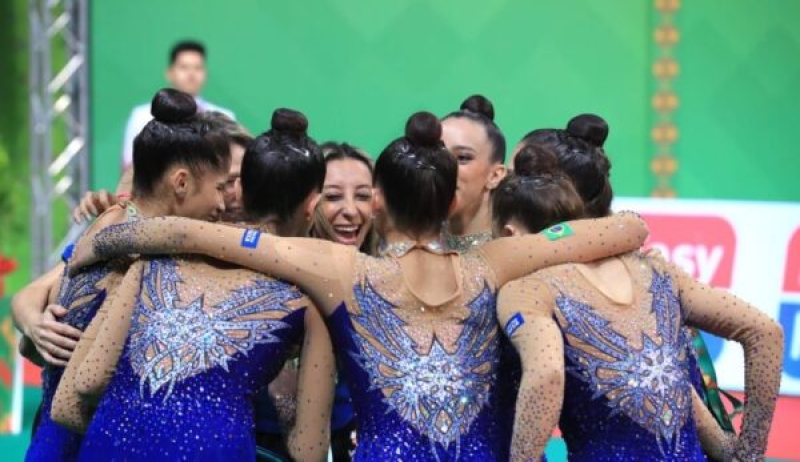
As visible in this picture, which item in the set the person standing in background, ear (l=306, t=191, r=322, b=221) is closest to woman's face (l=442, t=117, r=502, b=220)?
ear (l=306, t=191, r=322, b=221)

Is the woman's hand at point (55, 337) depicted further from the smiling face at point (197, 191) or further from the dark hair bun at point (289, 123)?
the dark hair bun at point (289, 123)

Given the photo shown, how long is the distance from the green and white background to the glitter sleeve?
5881 millimetres

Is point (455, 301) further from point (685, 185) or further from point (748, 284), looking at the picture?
point (685, 185)

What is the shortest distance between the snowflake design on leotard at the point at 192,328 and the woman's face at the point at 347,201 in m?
1.14

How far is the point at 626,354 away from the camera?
3.07m

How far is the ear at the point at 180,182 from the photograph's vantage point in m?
3.31

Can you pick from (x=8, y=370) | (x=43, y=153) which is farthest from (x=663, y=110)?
(x=8, y=370)

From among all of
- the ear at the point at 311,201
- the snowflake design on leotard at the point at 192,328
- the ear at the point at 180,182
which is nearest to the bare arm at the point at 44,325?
the snowflake design on leotard at the point at 192,328

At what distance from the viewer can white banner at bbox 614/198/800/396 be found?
614 cm

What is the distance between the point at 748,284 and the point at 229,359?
3.68 m

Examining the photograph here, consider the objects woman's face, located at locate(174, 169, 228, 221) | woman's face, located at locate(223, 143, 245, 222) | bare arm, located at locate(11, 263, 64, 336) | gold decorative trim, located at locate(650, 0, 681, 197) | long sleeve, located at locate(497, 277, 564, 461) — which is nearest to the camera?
long sleeve, located at locate(497, 277, 564, 461)

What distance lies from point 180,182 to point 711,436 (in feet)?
4.73

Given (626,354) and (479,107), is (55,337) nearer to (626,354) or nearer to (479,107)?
(626,354)

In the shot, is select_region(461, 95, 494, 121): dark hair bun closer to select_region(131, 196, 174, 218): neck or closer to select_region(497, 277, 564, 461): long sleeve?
select_region(131, 196, 174, 218): neck
